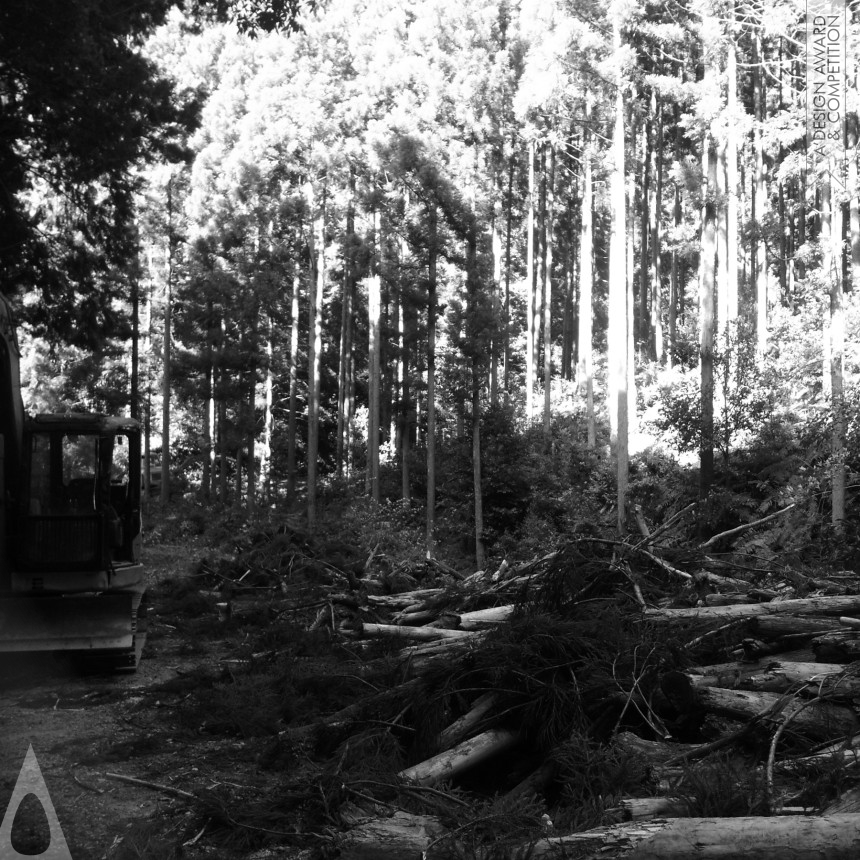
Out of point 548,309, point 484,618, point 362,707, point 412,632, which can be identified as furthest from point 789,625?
point 548,309

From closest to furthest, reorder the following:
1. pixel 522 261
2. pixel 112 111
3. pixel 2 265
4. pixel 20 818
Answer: pixel 20 818
pixel 112 111
pixel 2 265
pixel 522 261

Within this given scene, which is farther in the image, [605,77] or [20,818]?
[605,77]

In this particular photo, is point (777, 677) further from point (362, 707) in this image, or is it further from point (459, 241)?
point (459, 241)

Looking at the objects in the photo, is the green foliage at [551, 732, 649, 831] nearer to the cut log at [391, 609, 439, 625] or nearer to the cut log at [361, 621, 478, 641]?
the cut log at [361, 621, 478, 641]

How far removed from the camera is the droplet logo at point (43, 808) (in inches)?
213

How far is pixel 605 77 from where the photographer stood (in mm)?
23766

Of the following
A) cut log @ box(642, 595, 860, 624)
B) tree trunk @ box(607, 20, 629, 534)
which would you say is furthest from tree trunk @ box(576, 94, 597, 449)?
cut log @ box(642, 595, 860, 624)

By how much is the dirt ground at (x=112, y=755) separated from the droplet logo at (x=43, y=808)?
0.14ft

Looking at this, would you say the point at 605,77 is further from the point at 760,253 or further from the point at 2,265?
the point at 760,253

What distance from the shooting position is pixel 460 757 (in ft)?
20.7

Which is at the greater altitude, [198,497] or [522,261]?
[522,261]

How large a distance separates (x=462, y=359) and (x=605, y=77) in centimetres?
784

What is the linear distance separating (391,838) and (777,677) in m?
3.13

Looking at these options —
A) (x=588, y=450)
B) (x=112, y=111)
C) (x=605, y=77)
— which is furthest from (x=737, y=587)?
(x=588, y=450)
